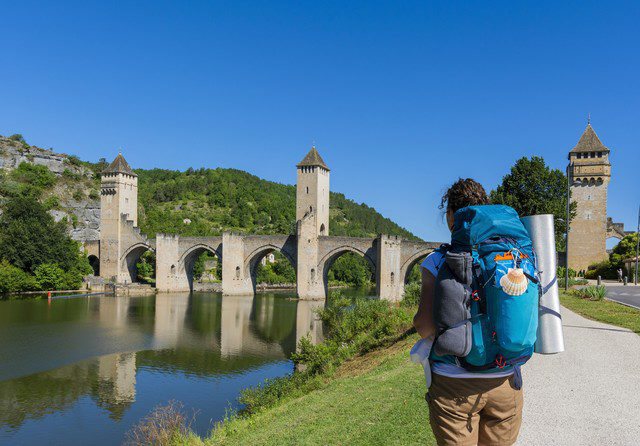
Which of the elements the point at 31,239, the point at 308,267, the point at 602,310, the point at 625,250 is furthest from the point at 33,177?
the point at 602,310

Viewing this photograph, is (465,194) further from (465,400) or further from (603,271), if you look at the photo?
(603,271)

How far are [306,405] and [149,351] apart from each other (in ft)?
41.6

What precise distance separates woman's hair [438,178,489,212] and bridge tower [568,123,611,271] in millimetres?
38341

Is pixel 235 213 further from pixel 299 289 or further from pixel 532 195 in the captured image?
pixel 532 195

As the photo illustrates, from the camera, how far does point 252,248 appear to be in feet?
142

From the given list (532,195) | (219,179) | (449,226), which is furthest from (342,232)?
(449,226)

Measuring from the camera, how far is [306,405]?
29.0 feet

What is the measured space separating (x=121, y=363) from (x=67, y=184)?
158 feet

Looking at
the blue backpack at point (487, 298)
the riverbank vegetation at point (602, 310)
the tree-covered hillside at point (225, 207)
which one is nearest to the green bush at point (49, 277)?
the tree-covered hillside at point (225, 207)

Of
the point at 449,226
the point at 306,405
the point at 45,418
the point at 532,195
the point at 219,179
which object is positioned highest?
the point at 219,179

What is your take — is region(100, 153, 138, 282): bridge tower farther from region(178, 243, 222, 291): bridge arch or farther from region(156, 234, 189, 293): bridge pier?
region(178, 243, 222, 291): bridge arch

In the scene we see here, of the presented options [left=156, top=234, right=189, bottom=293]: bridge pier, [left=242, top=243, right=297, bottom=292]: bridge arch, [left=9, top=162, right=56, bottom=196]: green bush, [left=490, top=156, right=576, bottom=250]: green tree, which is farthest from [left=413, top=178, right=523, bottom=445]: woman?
[left=9, top=162, right=56, bottom=196]: green bush

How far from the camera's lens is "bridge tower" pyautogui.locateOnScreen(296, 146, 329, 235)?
43031 millimetres

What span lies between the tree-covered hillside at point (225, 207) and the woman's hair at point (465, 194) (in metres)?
64.4
